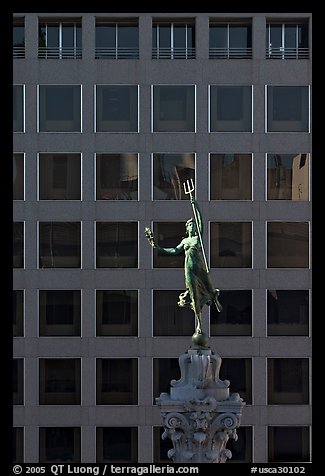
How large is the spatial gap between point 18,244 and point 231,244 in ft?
24.6

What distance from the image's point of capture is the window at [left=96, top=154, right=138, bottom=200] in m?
37.8

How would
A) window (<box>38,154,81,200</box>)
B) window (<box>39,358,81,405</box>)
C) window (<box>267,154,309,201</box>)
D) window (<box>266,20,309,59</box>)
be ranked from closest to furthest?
1. window (<box>39,358,81,405</box>)
2. window (<box>38,154,81,200</box>)
3. window (<box>267,154,309,201</box>)
4. window (<box>266,20,309,59</box>)

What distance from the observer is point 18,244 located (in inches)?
1494

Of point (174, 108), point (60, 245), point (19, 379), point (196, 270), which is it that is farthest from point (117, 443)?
point (196, 270)

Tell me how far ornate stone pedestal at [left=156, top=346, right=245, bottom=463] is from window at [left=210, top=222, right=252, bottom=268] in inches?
638

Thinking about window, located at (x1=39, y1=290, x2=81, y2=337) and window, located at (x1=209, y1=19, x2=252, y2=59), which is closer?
window, located at (x1=39, y1=290, x2=81, y2=337)

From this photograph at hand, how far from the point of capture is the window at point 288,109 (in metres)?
38.2

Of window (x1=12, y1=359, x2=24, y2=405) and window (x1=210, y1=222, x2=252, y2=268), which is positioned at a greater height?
window (x1=210, y1=222, x2=252, y2=268)

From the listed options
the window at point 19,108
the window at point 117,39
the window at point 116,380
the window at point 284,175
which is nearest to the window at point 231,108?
the window at point 284,175

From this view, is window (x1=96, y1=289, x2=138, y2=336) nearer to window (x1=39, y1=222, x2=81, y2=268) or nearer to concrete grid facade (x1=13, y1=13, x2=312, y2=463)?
concrete grid facade (x1=13, y1=13, x2=312, y2=463)

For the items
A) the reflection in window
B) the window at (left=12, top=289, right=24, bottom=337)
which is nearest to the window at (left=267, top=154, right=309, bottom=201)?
the reflection in window

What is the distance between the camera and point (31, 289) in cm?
3775

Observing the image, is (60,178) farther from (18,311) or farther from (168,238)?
(18,311)

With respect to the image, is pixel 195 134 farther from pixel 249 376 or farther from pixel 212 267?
pixel 249 376
